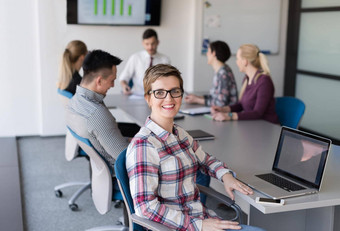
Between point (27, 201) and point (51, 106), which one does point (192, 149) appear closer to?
point (27, 201)

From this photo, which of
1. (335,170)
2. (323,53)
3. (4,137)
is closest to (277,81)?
(323,53)

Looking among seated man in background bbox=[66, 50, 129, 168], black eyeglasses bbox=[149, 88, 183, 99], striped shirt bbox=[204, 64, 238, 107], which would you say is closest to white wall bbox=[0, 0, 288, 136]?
striped shirt bbox=[204, 64, 238, 107]

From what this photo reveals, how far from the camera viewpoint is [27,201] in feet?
13.6

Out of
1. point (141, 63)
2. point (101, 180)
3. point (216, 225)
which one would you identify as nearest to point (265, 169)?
point (216, 225)

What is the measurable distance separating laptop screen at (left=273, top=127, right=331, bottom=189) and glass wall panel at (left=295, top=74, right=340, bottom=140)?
11.8 feet

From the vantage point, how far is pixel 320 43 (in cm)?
610

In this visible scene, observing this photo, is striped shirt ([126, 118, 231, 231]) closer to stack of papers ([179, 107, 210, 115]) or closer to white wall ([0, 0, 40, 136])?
stack of papers ([179, 107, 210, 115])

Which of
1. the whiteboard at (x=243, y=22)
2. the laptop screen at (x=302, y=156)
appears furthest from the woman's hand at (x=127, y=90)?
the laptop screen at (x=302, y=156)

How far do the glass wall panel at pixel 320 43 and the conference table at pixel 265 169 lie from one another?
2626 millimetres

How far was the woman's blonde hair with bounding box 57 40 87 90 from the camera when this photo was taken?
4.23 meters

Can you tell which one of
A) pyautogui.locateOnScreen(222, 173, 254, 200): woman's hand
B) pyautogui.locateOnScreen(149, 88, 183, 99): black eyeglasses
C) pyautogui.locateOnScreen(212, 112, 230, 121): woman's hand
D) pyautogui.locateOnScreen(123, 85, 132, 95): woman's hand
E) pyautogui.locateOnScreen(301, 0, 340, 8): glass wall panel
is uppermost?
pyautogui.locateOnScreen(301, 0, 340, 8): glass wall panel

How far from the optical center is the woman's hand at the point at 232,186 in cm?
217

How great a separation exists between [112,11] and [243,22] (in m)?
1.79

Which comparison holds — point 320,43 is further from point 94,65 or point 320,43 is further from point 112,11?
point 94,65
